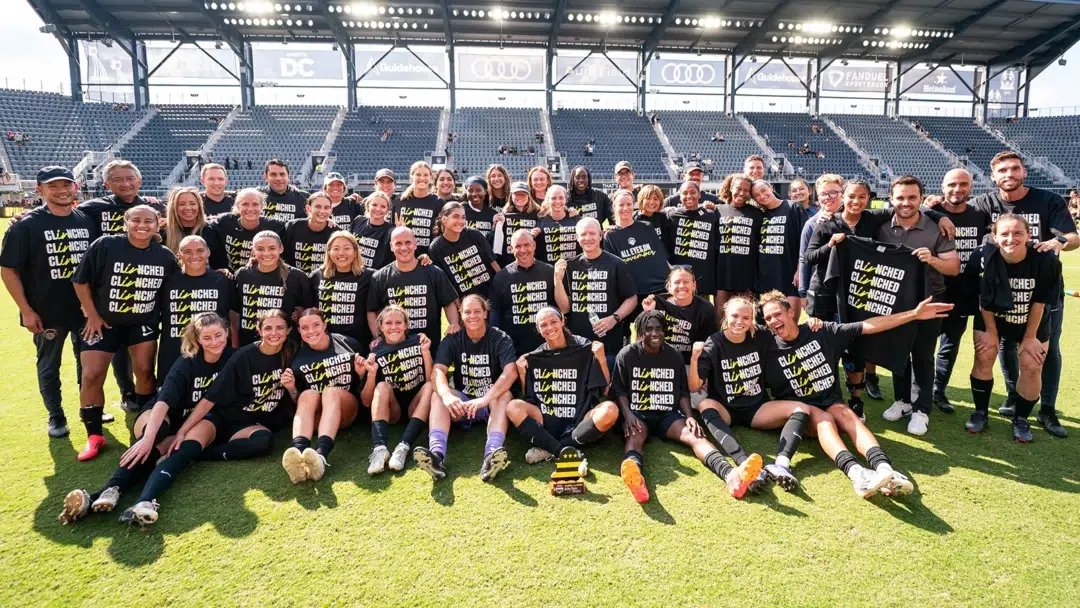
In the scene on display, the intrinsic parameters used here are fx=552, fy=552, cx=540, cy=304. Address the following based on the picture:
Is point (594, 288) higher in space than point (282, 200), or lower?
lower

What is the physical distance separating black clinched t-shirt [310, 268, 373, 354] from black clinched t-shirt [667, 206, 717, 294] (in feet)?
10.4

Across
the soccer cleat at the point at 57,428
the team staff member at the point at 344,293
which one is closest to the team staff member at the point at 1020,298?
the team staff member at the point at 344,293

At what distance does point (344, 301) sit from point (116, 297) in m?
1.67

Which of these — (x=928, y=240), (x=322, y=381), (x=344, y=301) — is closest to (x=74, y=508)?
(x=322, y=381)

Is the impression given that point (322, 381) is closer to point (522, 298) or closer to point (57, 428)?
point (522, 298)

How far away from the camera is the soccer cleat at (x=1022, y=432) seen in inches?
164

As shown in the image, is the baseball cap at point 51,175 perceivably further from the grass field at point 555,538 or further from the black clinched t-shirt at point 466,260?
the black clinched t-shirt at point 466,260

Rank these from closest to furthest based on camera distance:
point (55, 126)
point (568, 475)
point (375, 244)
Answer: point (568, 475), point (375, 244), point (55, 126)

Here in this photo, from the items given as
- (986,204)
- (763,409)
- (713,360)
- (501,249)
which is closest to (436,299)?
(501,249)

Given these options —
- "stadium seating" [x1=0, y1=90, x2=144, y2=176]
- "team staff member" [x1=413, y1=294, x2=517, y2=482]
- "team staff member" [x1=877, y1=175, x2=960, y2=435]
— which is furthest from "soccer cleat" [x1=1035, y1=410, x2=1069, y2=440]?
"stadium seating" [x1=0, y1=90, x2=144, y2=176]

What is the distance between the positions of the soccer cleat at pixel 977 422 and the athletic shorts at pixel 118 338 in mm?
6623

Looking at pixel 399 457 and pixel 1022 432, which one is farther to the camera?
pixel 1022 432

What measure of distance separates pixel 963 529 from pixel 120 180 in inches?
264

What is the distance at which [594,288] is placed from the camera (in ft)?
16.3
